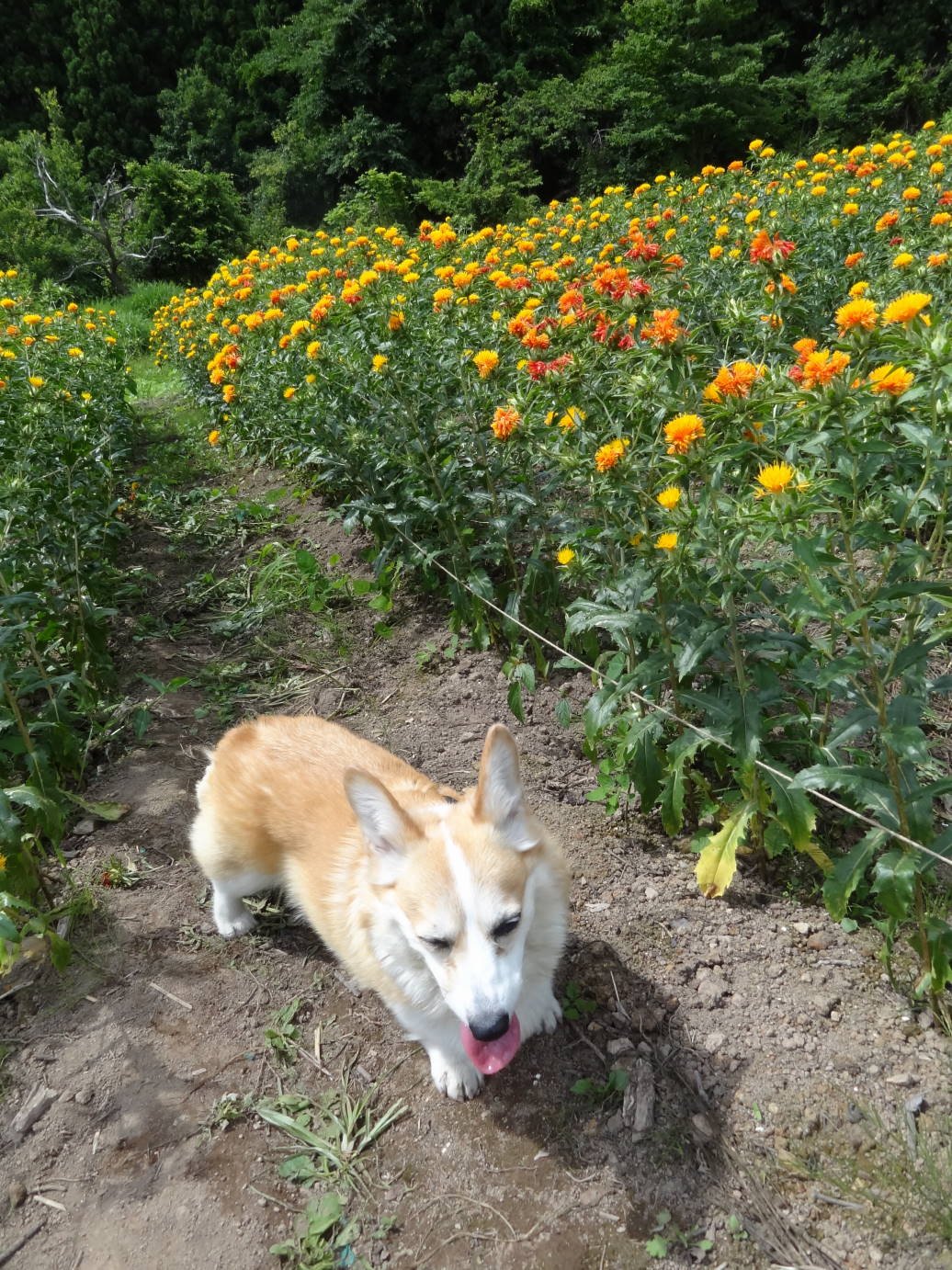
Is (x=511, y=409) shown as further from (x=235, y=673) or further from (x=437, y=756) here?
(x=235, y=673)

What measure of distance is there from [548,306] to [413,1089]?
331cm

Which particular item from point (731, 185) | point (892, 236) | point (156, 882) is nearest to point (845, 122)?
point (731, 185)

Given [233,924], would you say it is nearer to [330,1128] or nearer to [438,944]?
[330,1128]

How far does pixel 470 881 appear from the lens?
171cm

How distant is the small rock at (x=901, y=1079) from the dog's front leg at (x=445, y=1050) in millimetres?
1097

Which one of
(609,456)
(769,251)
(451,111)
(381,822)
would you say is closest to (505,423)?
(609,456)

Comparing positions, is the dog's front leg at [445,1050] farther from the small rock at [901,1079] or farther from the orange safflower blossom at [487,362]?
the orange safflower blossom at [487,362]

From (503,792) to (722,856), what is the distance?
0.89 meters

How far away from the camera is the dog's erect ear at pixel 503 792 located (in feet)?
5.84

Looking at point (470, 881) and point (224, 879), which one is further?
point (224, 879)

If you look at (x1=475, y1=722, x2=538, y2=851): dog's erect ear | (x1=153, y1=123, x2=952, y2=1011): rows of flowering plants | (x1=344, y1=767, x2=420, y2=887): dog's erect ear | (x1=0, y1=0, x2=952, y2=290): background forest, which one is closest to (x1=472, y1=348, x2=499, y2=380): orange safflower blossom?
(x1=153, y1=123, x2=952, y2=1011): rows of flowering plants

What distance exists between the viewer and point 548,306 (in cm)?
353

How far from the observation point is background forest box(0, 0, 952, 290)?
16328 mm

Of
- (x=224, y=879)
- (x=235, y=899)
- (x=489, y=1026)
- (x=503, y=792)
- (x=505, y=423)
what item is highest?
(x=505, y=423)
